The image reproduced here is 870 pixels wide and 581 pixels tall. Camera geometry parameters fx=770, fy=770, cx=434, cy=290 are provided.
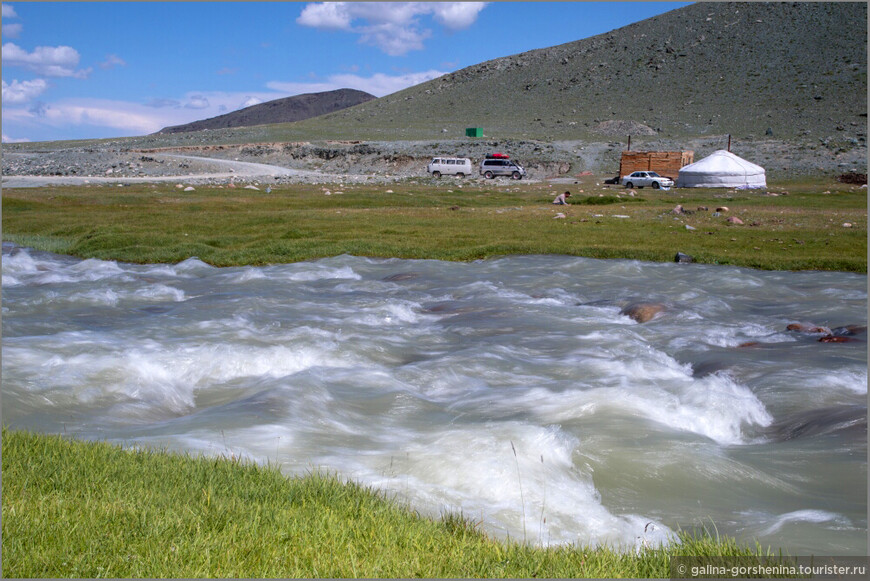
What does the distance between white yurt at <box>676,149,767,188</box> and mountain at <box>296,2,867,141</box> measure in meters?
33.0

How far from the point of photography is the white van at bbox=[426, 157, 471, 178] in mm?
61062

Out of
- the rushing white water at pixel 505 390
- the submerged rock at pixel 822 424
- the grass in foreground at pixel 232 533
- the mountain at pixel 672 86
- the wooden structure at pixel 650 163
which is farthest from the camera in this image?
the mountain at pixel 672 86

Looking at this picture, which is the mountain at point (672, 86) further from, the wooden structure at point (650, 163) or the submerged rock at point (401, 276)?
the submerged rock at point (401, 276)

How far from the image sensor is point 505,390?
9.09m

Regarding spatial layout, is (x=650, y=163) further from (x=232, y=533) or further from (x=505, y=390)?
(x=232, y=533)

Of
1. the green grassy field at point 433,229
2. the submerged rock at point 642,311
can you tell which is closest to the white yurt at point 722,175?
the green grassy field at point 433,229

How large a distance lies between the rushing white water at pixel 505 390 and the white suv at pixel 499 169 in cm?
4473

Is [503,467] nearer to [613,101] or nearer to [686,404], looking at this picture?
[686,404]

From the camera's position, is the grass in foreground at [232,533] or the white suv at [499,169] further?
the white suv at [499,169]

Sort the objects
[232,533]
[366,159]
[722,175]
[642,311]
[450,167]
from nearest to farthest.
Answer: [232,533] → [642,311] → [722,175] → [450,167] → [366,159]

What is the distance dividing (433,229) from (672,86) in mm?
102660

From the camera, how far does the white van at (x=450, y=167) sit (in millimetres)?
61062

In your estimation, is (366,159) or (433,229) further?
(366,159)

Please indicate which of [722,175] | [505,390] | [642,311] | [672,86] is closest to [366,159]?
[722,175]
